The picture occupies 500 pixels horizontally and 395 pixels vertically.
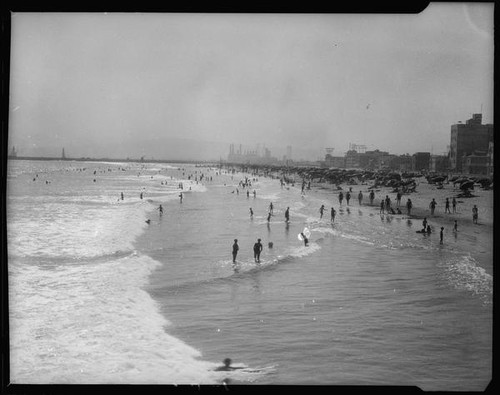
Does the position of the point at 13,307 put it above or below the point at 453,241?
below

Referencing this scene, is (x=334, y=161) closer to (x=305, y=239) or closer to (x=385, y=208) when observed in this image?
(x=305, y=239)

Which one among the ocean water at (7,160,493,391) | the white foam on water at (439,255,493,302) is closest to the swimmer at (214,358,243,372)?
the ocean water at (7,160,493,391)

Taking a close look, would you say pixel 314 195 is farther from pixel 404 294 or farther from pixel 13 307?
pixel 13 307

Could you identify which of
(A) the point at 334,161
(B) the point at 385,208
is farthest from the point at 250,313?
(B) the point at 385,208

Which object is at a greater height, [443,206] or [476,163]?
[476,163]

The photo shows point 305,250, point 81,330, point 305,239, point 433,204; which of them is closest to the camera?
point 81,330

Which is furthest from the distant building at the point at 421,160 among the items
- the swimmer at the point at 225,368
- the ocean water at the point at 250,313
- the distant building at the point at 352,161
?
the swimmer at the point at 225,368
